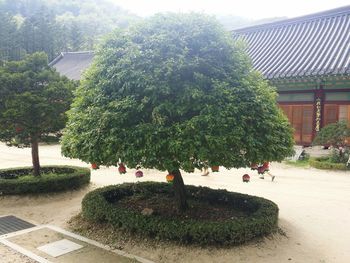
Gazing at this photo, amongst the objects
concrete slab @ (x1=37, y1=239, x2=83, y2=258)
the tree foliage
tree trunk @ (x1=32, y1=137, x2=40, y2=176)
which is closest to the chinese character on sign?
the tree foliage

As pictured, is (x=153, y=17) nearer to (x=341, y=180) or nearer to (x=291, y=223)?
(x=291, y=223)

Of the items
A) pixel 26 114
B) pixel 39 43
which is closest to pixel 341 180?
pixel 26 114

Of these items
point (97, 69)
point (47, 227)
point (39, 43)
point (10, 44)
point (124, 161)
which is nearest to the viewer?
point (124, 161)

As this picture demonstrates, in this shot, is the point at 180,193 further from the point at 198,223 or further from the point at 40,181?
the point at 40,181

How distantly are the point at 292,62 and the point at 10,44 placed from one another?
33769 millimetres

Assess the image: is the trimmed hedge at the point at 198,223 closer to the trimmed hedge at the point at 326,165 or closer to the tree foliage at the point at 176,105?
the tree foliage at the point at 176,105

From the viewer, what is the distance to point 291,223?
7.48 m

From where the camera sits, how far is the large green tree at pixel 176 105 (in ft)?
18.4

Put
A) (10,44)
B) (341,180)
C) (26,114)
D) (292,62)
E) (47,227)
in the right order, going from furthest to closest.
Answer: (10,44), (292,62), (341,180), (26,114), (47,227)

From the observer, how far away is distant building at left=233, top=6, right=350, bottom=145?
53.1 ft

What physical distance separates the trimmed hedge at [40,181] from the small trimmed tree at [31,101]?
82 centimetres

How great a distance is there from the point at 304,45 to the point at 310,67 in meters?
3.32

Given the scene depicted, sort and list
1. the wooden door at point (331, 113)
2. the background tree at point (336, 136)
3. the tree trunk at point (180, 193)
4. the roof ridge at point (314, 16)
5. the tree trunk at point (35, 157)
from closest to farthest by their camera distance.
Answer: the tree trunk at point (180, 193) → the tree trunk at point (35, 157) → the background tree at point (336, 136) → the wooden door at point (331, 113) → the roof ridge at point (314, 16)

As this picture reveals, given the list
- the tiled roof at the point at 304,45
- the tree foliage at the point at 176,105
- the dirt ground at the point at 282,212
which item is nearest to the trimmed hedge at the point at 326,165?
the dirt ground at the point at 282,212
